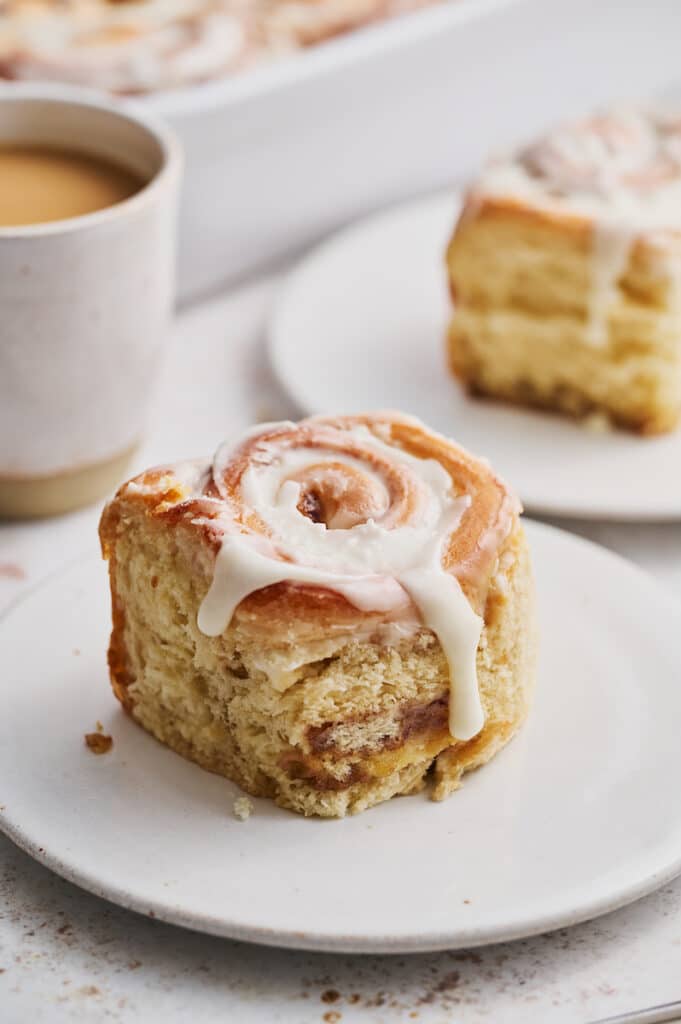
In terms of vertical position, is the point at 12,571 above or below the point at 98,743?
below

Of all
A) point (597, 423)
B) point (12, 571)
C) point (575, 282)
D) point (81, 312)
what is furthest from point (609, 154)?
point (12, 571)

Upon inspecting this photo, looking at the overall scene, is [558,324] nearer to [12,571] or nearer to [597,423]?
[597,423]

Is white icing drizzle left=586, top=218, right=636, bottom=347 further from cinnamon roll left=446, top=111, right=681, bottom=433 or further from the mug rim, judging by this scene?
the mug rim

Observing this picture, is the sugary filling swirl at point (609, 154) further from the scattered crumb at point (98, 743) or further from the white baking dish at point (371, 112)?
the scattered crumb at point (98, 743)

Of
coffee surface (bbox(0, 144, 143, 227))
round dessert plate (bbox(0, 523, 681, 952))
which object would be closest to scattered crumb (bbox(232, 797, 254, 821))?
round dessert plate (bbox(0, 523, 681, 952))

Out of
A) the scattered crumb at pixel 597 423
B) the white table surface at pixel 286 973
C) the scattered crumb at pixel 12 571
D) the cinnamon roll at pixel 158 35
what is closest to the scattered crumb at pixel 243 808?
the white table surface at pixel 286 973

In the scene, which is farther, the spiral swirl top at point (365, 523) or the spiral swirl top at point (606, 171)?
the spiral swirl top at point (606, 171)

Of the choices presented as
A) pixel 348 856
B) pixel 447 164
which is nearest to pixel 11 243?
pixel 348 856
